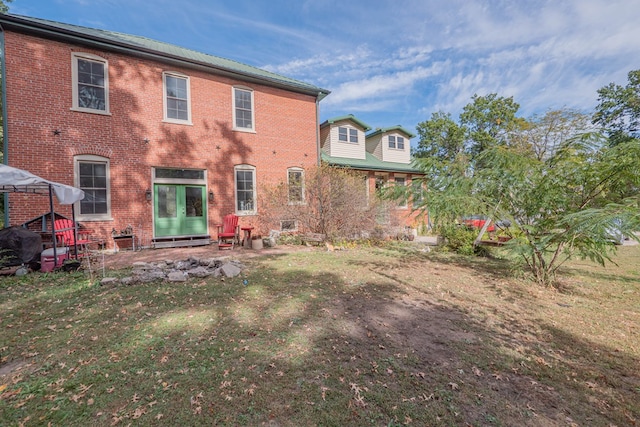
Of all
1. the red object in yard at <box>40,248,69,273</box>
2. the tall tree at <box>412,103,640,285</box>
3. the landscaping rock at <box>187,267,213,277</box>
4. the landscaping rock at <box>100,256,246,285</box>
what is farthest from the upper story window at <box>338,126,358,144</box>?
the red object in yard at <box>40,248,69,273</box>

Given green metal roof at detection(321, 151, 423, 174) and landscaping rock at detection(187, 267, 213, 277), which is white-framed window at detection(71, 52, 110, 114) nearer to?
landscaping rock at detection(187, 267, 213, 277)

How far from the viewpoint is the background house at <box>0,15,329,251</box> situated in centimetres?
854

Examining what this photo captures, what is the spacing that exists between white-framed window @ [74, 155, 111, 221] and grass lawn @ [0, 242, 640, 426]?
4.02 meters

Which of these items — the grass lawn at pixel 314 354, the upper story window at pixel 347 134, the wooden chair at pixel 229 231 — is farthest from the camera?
the upper story window at pixel 347 134

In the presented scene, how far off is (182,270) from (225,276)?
1.12 metres

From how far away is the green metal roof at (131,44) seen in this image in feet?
27.7

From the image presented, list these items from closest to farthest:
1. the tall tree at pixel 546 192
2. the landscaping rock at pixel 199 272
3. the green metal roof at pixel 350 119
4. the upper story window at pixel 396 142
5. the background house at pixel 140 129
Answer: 1. the tall tree at pixel 546 192
2. the landscaping rock at pixel 199 272
3. the background house at pixel 140 129
4. the green metal roof at pixel 350 119
5. the upper story window at pixel 396 142

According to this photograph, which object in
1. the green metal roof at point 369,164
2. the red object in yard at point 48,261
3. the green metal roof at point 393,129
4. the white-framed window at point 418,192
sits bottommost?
the red object in yard at point 48,261

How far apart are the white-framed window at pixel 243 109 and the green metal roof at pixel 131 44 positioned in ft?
1.92

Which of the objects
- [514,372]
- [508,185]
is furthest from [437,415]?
[508,185]

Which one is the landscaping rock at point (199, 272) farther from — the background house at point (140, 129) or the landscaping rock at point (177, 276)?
the background house at point (140, 129)

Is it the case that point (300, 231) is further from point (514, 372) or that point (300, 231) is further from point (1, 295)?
point (514, 372)

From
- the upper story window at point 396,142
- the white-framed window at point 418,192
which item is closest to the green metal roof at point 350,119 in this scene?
the upper story window at point 396,142

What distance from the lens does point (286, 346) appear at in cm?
331
